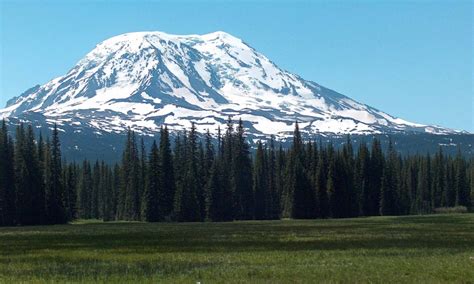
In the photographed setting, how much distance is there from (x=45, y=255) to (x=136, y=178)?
100.0 m

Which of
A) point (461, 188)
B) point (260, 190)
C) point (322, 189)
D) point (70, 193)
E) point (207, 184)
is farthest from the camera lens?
point (461, 188)

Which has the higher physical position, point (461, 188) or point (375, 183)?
point (375, 183)

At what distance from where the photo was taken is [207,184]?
130625 millimetres

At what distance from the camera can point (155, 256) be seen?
40.0m

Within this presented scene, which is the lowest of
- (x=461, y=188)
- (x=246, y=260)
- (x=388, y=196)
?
(x=246, y=260)

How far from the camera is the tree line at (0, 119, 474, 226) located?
114312mm

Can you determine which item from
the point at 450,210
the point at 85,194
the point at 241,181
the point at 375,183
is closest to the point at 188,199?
A: the point at 241,181

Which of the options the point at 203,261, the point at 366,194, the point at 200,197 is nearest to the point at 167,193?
the point at 200,197

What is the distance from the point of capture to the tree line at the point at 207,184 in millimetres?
114312

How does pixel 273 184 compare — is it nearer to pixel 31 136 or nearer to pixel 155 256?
pixel 31 136

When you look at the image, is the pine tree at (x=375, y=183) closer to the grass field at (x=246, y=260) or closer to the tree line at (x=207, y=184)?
the tree line at (x=207, y=184)

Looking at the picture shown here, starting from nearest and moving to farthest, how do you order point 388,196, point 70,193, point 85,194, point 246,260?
point 246,260
point 70,193
point 388,196
point 85,194

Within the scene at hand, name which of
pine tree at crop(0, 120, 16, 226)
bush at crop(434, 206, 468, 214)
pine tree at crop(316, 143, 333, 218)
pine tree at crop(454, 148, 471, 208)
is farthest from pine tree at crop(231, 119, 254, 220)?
pine tree at crop(454, 148, 471, 208)

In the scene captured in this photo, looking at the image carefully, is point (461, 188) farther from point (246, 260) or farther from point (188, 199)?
point (246, 260)
